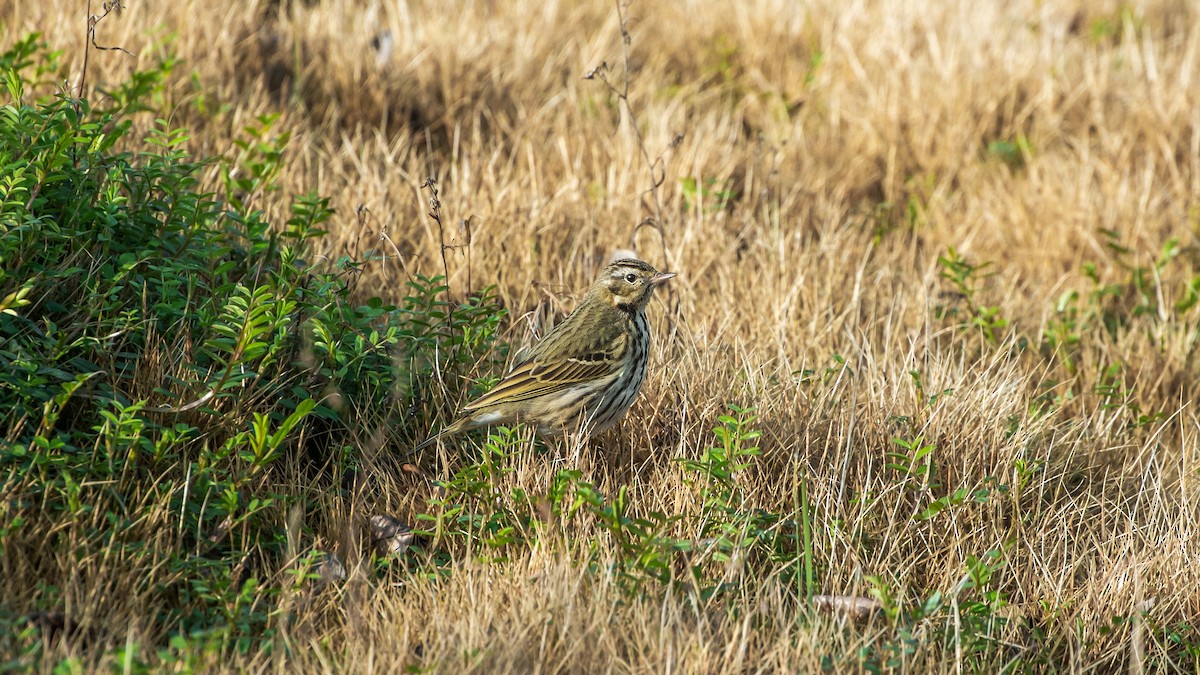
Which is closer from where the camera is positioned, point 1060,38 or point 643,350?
point 643,350

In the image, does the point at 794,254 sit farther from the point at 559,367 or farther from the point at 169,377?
the point at 169,377

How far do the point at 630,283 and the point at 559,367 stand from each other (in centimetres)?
51

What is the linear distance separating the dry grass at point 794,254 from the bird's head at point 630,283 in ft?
1.05

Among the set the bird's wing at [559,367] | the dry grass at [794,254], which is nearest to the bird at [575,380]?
the bird's wing at [559,367]

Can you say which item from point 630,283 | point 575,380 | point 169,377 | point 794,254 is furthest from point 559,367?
point 794,254

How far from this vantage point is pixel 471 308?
485 cm

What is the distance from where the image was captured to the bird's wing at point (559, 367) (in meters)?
4.57

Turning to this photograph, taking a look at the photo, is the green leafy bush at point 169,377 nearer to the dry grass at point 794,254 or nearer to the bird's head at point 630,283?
the dry grass at point 794,254

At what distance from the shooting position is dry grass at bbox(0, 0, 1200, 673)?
369cm

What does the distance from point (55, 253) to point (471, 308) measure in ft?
4.91

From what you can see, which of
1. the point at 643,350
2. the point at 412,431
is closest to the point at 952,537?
the point at 643,350

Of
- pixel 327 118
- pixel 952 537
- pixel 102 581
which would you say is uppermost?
pixel 327 118

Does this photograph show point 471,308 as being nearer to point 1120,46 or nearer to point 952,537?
point 952,537

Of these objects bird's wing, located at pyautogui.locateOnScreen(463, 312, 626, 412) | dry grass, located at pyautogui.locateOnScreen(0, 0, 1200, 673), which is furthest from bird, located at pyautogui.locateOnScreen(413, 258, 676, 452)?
dry grass, located at pyautogui.locateOnScreen(0, 0, 1200, 673)
